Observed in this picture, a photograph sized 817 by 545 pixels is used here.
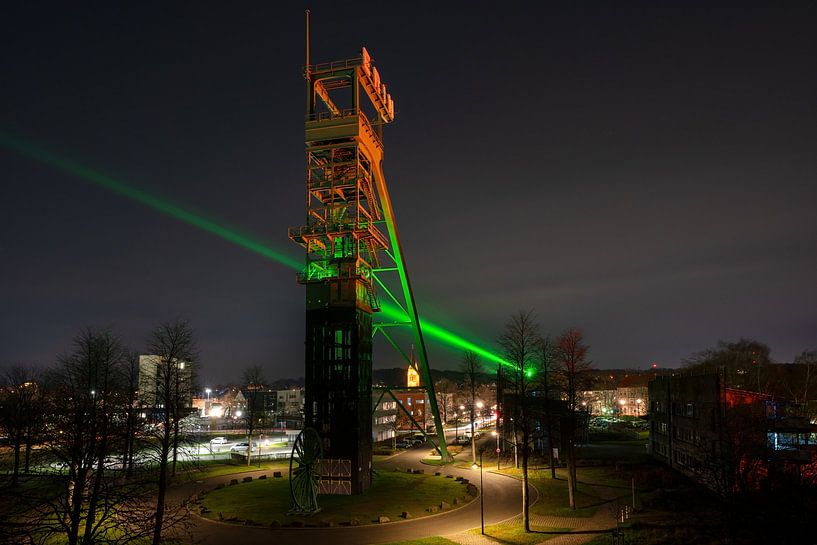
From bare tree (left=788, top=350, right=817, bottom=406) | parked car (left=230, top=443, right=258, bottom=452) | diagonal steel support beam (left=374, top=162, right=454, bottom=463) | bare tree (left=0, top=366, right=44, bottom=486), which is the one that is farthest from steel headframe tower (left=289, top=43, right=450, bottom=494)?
bare tree (left=788, top=350, right=817, bottom=406)

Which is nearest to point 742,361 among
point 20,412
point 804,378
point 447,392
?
point 804,378

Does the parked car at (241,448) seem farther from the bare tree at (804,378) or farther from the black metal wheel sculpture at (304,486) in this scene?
the bare tree at (804,378)

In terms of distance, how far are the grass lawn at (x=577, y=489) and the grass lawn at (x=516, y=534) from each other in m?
3.86

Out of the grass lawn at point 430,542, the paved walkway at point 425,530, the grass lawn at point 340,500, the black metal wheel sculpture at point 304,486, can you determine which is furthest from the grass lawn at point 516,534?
the black metal wheel sculpture at point 304,486

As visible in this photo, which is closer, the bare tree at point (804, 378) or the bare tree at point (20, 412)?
the bare tree at point (20, 412)

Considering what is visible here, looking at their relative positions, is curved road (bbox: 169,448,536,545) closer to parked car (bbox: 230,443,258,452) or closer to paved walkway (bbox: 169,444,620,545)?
paved walkway (bbox: 169,444,620,545)

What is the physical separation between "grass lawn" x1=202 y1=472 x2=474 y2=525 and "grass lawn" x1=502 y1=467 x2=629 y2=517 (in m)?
6.31

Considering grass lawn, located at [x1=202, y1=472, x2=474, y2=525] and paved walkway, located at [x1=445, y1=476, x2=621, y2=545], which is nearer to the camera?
paved walkway, located at [x1=445, y1=476, x2=621, y2=545]

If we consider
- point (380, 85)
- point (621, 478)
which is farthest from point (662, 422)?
point (380, 85)

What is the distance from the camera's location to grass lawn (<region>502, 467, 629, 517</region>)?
37.9 metres

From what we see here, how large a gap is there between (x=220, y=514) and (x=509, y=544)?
1778 centimetres

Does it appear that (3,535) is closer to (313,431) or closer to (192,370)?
(192,370)

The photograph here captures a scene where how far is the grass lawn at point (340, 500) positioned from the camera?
121 feet

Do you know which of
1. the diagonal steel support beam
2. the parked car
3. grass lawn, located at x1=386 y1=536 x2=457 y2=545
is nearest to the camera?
grass lawn, located at x1=386 y1=536 x2=457 y2=545
